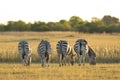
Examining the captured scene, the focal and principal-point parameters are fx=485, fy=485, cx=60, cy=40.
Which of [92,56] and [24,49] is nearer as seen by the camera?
[24,49]

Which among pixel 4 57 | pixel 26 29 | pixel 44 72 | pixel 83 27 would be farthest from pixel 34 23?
pixel 44 72

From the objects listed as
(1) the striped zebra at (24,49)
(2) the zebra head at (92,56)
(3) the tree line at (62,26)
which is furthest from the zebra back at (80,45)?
(3) the tree line at (62,26)

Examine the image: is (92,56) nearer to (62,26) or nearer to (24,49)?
(24,49)

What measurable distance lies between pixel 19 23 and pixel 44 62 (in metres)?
95.2

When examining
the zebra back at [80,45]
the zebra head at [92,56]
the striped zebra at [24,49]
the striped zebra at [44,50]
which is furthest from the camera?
the zebra head at [92,56]

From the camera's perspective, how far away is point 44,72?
26.2 m

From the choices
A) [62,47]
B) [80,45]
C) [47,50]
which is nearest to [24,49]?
[47,50]

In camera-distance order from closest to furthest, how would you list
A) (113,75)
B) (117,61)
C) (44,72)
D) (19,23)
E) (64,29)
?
(113,75)
(44,72)
(117,61)
(64,29)
(19,23)

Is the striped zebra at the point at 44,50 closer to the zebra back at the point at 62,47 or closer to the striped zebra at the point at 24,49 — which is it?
the zebra back at the point at 62,47

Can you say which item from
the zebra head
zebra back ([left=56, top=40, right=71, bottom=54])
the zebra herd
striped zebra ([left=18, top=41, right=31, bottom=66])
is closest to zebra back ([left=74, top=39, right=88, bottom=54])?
the zebra herd

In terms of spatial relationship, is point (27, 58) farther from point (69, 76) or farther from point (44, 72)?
point (69, 76)

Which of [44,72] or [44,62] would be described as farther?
[44,62]

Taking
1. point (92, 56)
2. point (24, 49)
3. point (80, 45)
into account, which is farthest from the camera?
point (92, 56)

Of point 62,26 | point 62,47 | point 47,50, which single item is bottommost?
point 62,26
